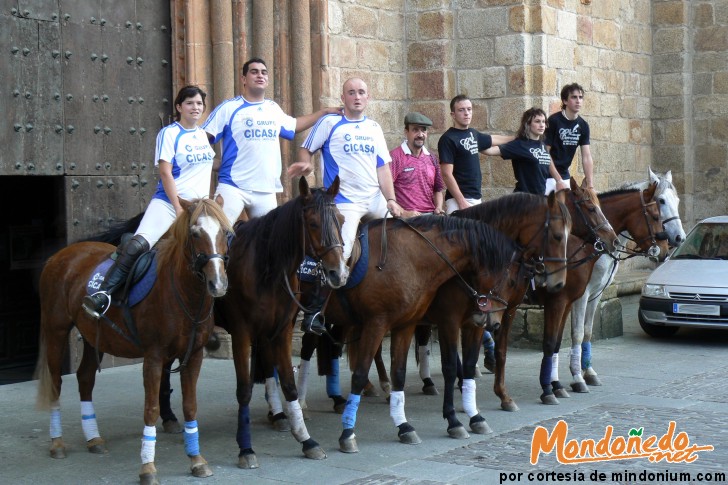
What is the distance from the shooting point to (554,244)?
795 centimetres

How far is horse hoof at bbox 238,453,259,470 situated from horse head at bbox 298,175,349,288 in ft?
3.94

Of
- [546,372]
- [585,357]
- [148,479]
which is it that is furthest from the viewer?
[585,357]

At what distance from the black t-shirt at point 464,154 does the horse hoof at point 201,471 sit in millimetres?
3985

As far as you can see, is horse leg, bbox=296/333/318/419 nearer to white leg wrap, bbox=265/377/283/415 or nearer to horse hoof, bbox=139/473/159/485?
white leg wrap, bbox=265/377/283/415

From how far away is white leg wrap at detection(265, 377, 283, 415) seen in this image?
758 cm

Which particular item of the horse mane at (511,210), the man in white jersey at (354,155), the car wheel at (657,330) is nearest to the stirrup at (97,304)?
the man in white jersey at (354,155)

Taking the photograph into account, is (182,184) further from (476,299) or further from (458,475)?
(458,475)

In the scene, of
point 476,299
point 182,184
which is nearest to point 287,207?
point 182,184

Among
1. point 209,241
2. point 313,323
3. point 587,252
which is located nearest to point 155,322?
point 209,241

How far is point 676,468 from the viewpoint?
645 cm

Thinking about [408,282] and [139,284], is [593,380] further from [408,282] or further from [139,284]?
[139,284]

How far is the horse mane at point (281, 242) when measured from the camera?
21.8 feet

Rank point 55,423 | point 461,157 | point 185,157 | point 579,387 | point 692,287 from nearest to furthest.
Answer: point 55,423 < point 185,157 < point 579,387 < point 461,157 < point 692,287

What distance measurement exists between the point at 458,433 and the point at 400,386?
0.54 metres
